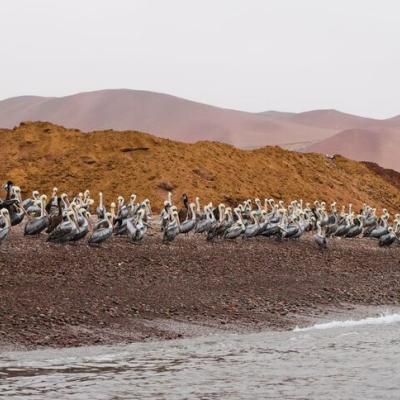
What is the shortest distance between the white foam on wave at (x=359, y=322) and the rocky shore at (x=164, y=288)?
0.65 m

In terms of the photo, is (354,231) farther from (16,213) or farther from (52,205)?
(16,213)

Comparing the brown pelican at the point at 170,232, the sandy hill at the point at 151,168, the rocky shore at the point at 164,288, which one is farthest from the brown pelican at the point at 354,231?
the brown pelican at the point at 170,232

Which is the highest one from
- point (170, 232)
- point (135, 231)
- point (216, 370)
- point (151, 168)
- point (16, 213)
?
point (151, 168)

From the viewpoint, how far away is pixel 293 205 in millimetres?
50188

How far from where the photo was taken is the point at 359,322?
26859mm

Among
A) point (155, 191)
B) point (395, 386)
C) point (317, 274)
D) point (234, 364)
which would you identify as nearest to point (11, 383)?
point (234, 364)

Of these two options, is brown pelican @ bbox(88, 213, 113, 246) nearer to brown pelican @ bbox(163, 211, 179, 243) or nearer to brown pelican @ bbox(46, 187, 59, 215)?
brown pelican @ bbox(163, 211, 179, 243)

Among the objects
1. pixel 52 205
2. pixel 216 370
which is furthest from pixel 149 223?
pixel 216 370

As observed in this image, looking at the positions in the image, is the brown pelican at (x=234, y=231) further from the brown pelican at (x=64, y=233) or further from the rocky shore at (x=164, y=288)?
the brown pelican at (x=64, y=233)

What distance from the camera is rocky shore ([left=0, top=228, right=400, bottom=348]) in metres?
22.6

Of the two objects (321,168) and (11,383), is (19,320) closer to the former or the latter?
(11,383)

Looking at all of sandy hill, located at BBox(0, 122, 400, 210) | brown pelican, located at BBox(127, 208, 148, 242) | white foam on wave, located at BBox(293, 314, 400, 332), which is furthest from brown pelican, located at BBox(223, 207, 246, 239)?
sandy hill, located at BBox(0, 122, 400, 210)

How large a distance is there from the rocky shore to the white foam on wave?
25.5 inches

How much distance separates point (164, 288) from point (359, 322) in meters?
6.11
